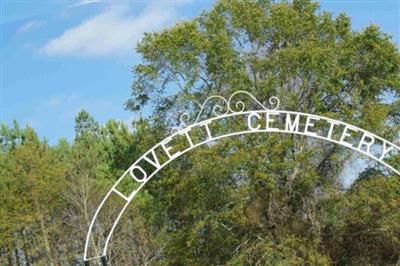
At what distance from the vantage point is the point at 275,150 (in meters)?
16.1

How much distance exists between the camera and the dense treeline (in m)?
16.0

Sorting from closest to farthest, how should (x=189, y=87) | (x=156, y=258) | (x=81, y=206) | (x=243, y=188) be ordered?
(x=243, y=188) < (x=189, y=87) < (x=81, y=206) < (x=156, y=258)

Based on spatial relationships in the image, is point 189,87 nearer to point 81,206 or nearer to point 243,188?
point 243,188

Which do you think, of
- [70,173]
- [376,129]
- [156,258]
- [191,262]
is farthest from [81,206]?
[376,129]

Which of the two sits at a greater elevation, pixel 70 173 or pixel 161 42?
pixel 161 42

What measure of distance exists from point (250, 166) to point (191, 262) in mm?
2614

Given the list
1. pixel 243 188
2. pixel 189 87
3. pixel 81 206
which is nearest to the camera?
pixel 243 188

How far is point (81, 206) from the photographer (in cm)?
2086

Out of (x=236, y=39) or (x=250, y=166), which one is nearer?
(x=250, y=166)

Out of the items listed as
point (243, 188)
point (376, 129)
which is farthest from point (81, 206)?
point (376, 129)

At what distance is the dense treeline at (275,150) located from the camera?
52.5ft

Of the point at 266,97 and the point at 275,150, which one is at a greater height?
the point at 266,97

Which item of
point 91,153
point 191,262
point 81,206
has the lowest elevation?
point 191,262

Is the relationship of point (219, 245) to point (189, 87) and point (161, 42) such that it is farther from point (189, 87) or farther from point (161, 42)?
point (161, 42)
